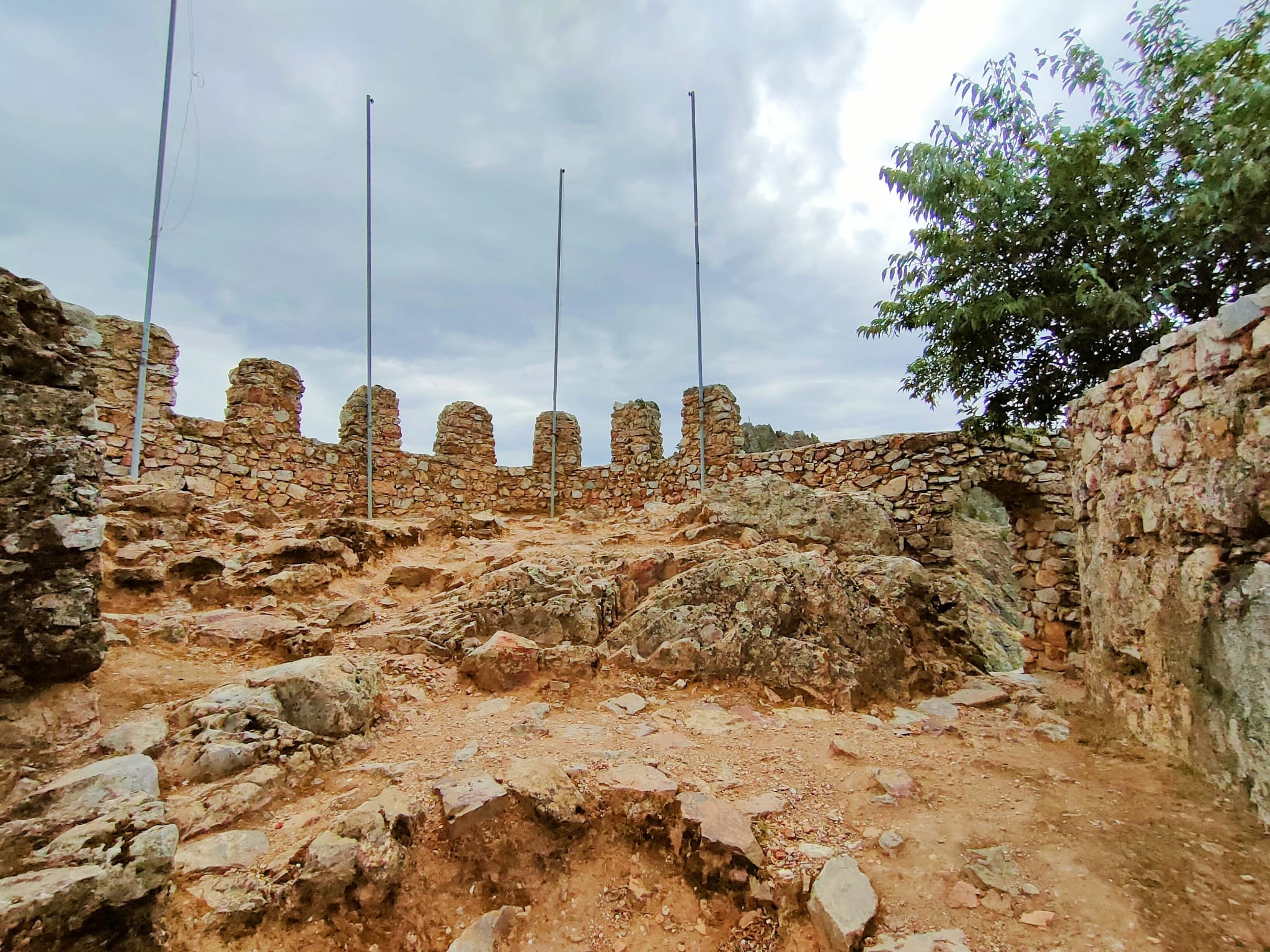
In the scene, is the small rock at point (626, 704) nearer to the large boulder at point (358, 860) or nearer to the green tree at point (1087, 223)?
the large boulder at point (358, 860)

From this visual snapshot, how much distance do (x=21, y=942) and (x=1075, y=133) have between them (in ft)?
32.3

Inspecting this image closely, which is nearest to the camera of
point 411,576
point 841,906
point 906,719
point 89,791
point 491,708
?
point 841,906

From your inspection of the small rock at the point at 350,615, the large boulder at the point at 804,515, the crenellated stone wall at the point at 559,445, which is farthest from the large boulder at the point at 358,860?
the crenellated stone wall at the point at 559,445

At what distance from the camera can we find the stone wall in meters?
8.74

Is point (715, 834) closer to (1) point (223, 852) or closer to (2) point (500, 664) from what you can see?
(1) point (223, 852)

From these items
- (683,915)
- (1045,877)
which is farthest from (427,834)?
(1045,877)

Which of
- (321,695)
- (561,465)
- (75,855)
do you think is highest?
(561,465)

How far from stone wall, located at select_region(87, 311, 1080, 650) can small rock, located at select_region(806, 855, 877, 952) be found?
22.8 ft

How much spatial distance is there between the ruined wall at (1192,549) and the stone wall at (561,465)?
15.0 feet

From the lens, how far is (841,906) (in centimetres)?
234

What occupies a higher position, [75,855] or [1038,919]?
[75,855]

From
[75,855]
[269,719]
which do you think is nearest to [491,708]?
[269,719]

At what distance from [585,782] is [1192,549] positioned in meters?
3.62

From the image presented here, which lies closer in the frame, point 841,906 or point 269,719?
point 841,906
